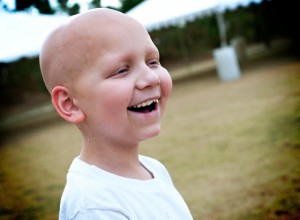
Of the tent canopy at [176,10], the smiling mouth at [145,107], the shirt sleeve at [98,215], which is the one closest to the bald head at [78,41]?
the smiling mouth at [145,107]

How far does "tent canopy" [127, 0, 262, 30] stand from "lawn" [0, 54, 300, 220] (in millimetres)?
3267

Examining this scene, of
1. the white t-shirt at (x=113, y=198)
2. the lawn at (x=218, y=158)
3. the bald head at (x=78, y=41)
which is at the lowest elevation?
the lawn at (x=218, y=158)

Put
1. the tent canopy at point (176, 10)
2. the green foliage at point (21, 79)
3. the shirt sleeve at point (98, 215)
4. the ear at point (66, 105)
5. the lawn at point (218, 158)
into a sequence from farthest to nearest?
the green foliage at point (21, 79), the tent canopy at point (176, 10), the lawn at point (218, 158), the ear at point (66, 105), the shirt sleeve at point (98, 215)

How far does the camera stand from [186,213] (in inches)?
36.6

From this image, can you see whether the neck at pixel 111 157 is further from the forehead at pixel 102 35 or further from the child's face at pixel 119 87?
the forehead at pixel 102 35

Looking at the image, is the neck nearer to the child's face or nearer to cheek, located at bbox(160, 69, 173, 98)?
the child's face

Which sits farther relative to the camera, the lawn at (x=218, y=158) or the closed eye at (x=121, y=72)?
the lawn at (x=218, y=158)

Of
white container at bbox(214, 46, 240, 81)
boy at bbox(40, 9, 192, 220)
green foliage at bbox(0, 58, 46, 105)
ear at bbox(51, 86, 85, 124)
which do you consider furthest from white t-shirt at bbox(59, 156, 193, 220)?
green foliage at bbox(0, 58, 46, 105)

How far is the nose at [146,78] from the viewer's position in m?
0.80

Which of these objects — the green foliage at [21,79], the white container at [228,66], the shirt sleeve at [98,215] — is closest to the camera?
the shirt sleeve at [98,215]

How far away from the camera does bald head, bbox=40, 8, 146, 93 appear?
798mm

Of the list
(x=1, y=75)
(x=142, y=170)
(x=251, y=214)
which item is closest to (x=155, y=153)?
(x=251, y=214)

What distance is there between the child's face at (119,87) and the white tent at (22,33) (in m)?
8.19

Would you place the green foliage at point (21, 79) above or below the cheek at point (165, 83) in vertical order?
below
